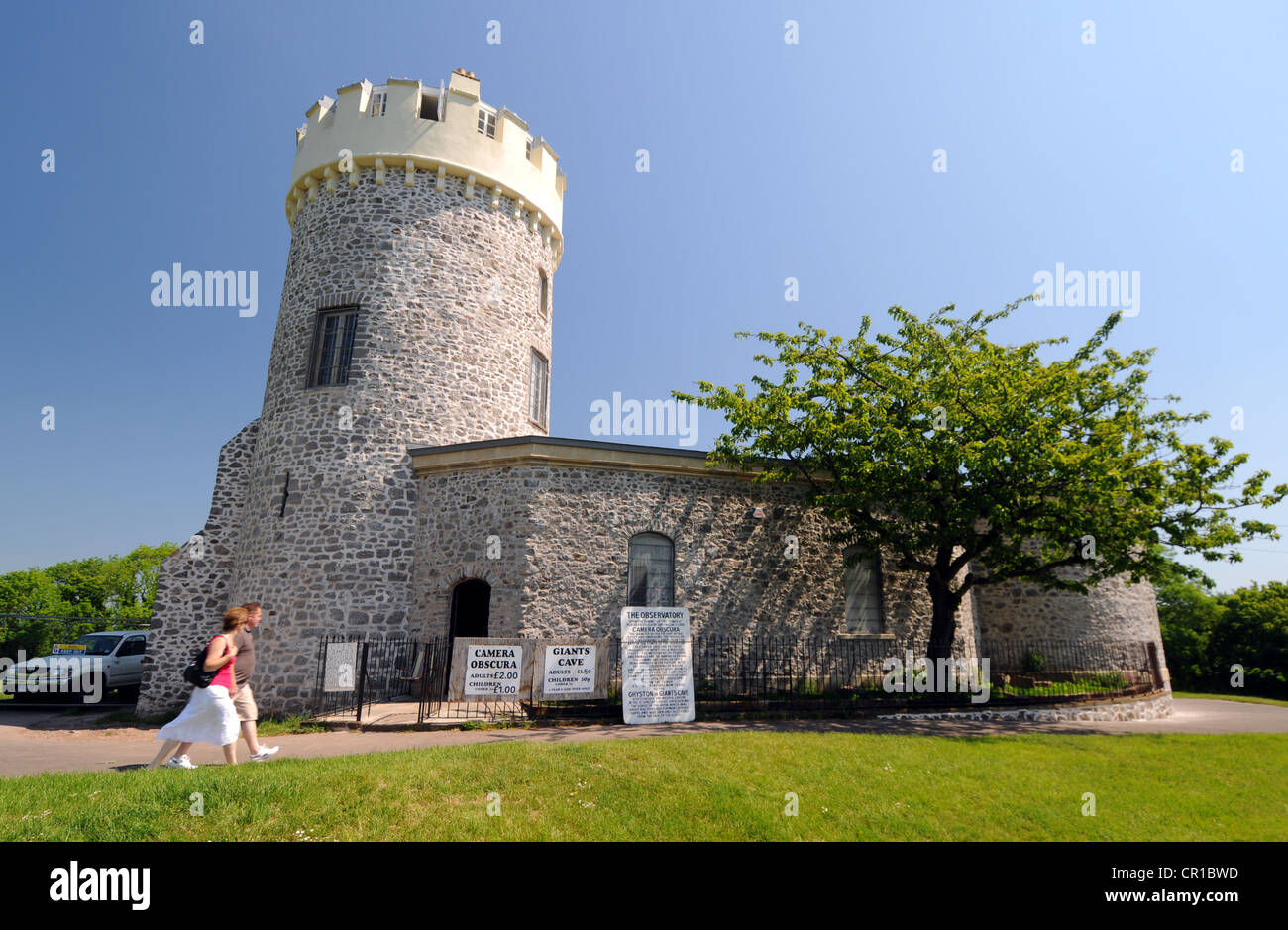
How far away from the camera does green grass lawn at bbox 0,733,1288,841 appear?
555cm

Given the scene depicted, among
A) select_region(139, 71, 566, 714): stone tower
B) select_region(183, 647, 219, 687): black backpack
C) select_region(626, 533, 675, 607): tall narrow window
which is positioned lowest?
select_region(183, 647, 219, 687): black backpack

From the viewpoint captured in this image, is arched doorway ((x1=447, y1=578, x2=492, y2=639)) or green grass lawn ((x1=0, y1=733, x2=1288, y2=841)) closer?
green grass lawn ((x1=0, y1=733, x2=1288, y2=841))

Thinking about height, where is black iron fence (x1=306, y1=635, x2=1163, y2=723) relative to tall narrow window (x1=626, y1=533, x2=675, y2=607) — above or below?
below

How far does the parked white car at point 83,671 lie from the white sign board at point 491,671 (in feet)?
34.1

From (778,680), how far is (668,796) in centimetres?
804

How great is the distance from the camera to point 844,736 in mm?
9734

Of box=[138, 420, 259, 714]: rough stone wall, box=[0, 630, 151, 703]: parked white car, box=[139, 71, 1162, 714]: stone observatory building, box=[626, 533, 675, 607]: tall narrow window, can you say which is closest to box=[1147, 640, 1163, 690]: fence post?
box=[139, 71, 1162, 714]: stone observatory building

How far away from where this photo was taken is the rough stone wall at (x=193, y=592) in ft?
50.2

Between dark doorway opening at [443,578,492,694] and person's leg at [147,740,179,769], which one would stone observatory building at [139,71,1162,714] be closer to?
dark doorway opening at [443,578,492,694]

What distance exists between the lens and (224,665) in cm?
725

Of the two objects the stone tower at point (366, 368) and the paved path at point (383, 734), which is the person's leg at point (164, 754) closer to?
the paved path at point (383, 734)

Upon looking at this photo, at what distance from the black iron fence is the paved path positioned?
26.7 inches

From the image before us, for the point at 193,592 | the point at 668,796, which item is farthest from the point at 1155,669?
the point at 193,592
